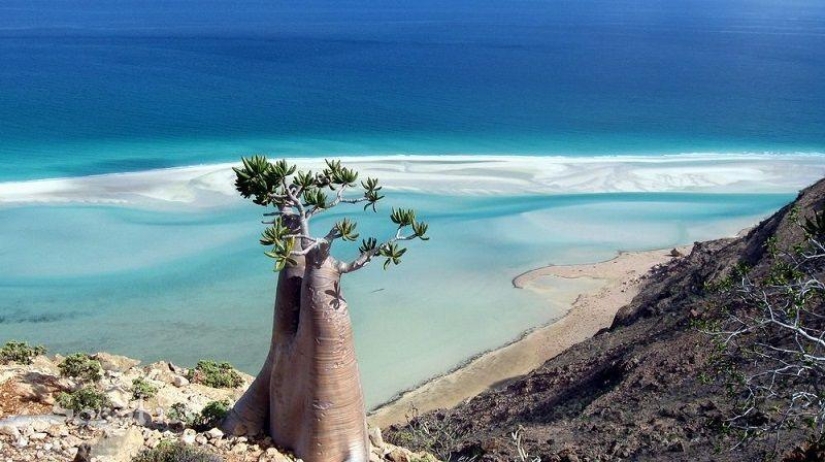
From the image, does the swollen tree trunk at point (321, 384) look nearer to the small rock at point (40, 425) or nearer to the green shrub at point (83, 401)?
the green shrub at point (83, 401)

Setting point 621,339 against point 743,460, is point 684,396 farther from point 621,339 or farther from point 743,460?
point 621,339

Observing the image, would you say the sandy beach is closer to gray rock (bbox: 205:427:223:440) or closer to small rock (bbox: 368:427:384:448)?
small rock (bbox: 368:427:384:448)

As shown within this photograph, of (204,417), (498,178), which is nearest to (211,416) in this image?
(204,417)

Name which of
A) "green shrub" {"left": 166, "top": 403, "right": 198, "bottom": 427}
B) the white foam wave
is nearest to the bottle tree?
"green shrub" {"left": 166, "top": 403, "right": 198, "bottom": 427}

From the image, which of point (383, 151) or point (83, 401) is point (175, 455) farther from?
Answer: point (383, 151)

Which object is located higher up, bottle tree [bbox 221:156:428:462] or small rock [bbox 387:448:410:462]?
bottle tree [bbox 221:156:428:462]

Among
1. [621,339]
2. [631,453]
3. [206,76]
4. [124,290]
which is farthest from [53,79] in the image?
[631,453]
